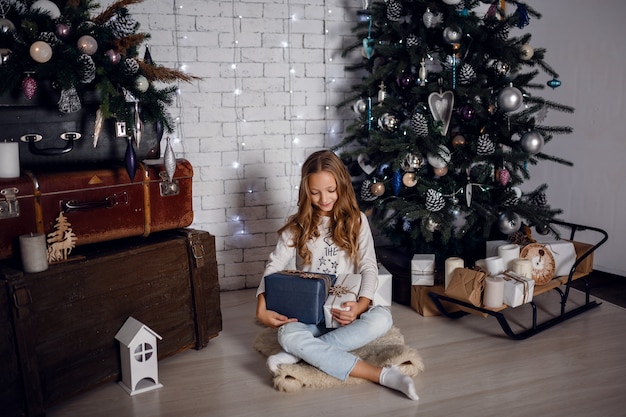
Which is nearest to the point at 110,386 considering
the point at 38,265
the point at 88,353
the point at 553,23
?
the point at 88,353

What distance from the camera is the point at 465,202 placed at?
3.17 metres

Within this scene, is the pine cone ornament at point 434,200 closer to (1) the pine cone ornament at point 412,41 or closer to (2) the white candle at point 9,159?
(1) the pine cone ornament at point 412,41

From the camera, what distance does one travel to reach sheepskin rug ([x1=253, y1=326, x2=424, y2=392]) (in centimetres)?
230

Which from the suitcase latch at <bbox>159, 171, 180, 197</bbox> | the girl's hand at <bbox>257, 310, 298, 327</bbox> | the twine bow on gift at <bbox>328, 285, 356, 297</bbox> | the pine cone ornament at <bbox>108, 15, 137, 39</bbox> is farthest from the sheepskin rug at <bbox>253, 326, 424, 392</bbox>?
the pine cone ornament at <bbox>108, 15, 137, 39</bbox>

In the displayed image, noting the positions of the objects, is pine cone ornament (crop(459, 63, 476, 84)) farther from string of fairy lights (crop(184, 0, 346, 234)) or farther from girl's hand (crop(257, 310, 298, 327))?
girl's hand (crop(257, 310, 298, 327))

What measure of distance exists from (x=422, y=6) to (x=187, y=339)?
2146 mm

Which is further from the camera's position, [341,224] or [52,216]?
[341,224]

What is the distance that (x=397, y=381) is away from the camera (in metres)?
2.23

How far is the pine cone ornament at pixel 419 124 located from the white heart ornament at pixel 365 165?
0.37 m

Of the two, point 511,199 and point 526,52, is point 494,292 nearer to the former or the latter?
point 511,199

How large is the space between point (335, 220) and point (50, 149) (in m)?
1.25

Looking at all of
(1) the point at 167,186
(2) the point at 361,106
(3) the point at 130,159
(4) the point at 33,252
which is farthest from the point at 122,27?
(2) the point at 361,106

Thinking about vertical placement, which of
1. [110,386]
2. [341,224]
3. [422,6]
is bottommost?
[110,386]

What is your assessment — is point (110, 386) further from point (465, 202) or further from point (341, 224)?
point (465, 202)
